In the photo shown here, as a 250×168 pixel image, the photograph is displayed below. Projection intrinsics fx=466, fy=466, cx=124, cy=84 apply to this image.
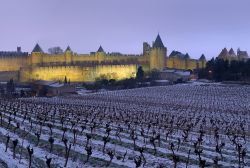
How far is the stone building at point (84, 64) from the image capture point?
9681 centimetres

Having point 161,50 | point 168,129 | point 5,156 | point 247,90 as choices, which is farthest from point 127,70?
point 5,156

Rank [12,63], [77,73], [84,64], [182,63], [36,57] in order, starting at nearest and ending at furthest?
[77,73]
[84,64]
[12,63]
[36,57]
[182,63]

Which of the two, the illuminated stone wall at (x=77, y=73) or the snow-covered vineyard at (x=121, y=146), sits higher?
the illuminated stone wall at (x=77, y=73)

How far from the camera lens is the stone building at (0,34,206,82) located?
96.8 meters

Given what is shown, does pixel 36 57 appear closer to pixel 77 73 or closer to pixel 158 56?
pixel 77 73

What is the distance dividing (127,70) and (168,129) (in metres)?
81.0

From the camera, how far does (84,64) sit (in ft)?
336

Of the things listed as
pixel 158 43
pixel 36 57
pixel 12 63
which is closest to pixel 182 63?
pixel 158 43

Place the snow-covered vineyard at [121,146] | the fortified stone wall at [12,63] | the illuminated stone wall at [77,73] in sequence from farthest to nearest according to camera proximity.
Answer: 1. the fortified stone wall at [12,63]
2. the illuminated stone wall at [77,73]
3. the snow-covered vineyard at [121,146]

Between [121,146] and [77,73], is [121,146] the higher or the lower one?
the lower one

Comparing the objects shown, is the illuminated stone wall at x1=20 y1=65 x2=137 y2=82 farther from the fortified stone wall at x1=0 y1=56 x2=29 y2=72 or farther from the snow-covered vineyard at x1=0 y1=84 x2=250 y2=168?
the snow-covered vineyard at x1=0 y1=84 x2=250 y2=168

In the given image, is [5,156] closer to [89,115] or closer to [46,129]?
[46,129]

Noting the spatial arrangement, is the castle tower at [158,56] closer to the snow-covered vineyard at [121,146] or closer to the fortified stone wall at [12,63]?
the fortified stone wall at [12,63]

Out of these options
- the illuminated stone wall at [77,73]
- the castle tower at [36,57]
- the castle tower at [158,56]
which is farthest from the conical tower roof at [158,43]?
the castle tower at [36,57]
